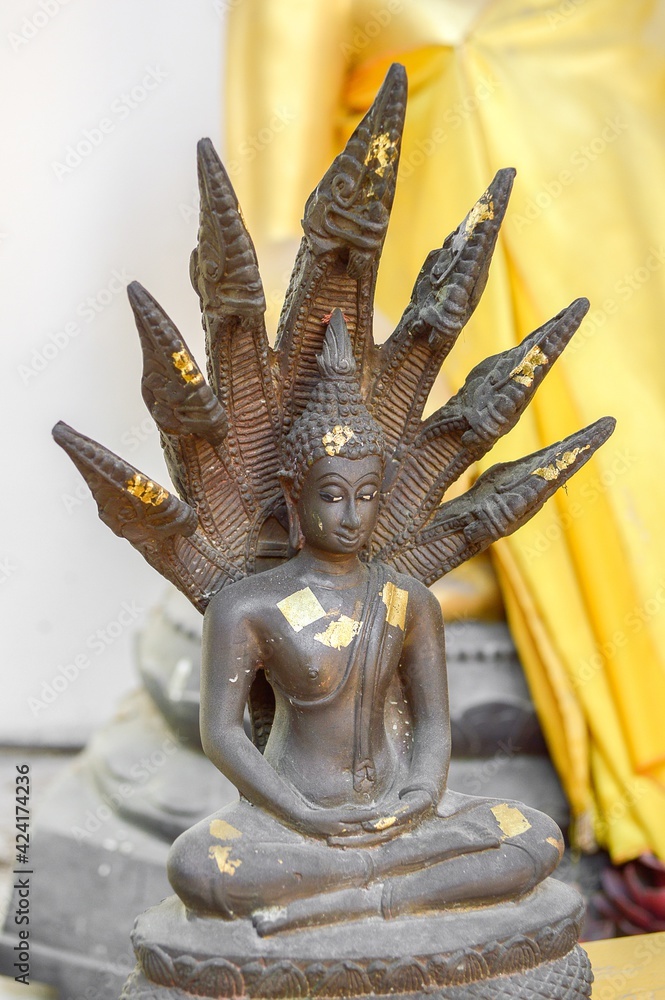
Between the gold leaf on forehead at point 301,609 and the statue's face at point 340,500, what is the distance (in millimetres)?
104

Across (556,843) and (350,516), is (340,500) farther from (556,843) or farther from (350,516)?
(556,843)

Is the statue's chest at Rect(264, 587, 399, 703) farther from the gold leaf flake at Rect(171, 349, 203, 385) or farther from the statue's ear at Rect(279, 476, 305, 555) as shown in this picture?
the gold leaf flake at Rect(171, 349, 203, 385)

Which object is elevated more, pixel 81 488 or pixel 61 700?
pixel 81 488

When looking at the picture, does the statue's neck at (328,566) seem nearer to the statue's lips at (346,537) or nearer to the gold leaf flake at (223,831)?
the statue's lips at (346,537)

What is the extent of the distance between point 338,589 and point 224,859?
22.7 inches

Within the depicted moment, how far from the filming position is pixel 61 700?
4.63m

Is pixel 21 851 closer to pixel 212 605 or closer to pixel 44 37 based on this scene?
pixel 212 605

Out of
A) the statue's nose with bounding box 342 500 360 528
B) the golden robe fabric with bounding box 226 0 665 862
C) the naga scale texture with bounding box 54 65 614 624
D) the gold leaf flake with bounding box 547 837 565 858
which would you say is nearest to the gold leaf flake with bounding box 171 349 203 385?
the naga scale texture with bounding box 54 65 614 624

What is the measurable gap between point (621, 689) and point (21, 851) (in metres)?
2.00

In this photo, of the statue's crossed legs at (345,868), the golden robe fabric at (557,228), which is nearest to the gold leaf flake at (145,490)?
the statue's crossed legs at (345,868)

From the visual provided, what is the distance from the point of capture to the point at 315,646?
7.34 feet

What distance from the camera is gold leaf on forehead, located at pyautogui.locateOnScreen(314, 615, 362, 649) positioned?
88.7 inches

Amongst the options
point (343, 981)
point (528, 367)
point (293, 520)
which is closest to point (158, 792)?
point (293, 520)

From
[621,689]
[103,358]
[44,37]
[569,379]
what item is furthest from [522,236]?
[44,37]
